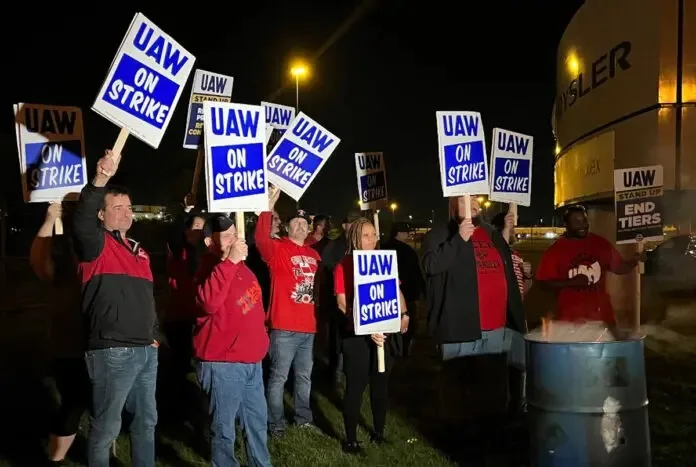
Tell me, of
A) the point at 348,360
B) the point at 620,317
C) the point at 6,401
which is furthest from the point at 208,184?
the point at 620,317

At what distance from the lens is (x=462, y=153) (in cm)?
606

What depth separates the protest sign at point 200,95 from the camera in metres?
7.16

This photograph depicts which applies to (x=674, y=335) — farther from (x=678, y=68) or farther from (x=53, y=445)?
(x=53, y=445)

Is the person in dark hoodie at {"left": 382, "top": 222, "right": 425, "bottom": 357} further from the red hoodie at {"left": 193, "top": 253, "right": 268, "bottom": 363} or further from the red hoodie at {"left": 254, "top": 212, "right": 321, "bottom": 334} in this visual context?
the red hoodie at {"left": 193, "top": 253, "right": 268, "bottom": 363}

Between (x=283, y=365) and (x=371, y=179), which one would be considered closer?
(x=283, y=365)

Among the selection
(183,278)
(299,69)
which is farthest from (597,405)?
(299,69)

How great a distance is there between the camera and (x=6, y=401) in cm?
747

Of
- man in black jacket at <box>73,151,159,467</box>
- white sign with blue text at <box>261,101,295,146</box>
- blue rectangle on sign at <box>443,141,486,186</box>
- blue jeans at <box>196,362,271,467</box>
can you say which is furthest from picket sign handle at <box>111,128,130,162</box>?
white sign with blue text at <box>261,101,295,146</box>

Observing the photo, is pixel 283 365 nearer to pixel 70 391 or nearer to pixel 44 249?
pixel 70 391

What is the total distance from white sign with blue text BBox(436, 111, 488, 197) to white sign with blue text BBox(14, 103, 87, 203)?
283 centimetres

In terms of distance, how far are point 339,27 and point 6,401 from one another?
35.0 feet

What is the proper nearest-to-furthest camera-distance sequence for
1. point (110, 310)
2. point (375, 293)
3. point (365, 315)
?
point (110, 310) < point (365, 315) < point (375, 293)

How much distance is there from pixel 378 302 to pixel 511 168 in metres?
2.14

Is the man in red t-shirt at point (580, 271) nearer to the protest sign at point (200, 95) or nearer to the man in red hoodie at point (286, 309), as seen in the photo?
the man in red hoodie at point (286, 309)
